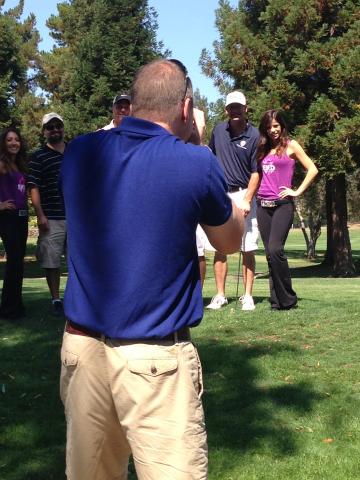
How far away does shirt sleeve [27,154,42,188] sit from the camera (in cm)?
715

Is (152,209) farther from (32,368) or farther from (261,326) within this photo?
(261,326)

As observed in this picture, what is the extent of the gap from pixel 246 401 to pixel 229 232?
2493 mm

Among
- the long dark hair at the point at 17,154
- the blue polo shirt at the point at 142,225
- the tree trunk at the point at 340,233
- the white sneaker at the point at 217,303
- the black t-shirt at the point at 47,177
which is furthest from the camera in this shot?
the tree trunk at the point at 340,233

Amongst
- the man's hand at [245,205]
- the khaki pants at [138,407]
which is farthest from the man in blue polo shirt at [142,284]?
the man's hand at [245,205]

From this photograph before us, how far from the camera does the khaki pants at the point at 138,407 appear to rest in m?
2.37

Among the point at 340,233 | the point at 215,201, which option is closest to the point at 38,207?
the point at 215,201

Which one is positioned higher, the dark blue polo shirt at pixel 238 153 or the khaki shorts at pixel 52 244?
the dark blue polo shirt at pixel 238 153

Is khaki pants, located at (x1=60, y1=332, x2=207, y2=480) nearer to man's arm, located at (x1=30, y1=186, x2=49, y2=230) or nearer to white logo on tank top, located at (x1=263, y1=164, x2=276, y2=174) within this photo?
man's arm, located at (x1=30, y1=186, x2=49, y2=230)

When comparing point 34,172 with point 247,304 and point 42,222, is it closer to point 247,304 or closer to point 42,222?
point 42,222

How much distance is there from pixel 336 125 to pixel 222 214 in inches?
863

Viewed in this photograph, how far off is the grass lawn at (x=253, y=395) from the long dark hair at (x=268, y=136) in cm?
170

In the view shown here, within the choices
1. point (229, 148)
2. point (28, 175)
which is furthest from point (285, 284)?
point (28, 175)

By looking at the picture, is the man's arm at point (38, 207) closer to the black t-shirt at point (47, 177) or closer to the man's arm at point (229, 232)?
the black t-shirt at point (47, 177)

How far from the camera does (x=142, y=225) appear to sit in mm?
2371
